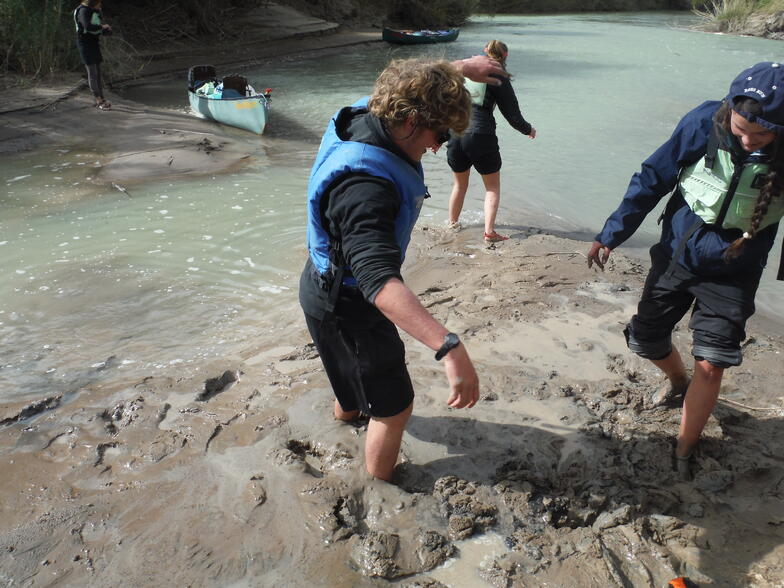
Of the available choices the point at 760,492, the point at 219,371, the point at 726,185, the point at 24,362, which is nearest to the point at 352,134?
the point at 726,185

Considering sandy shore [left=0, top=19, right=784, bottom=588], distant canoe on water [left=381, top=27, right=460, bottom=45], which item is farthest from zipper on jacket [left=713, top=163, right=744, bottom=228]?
distant canoe on water [left=381, top=27, right=460, bottom=45]

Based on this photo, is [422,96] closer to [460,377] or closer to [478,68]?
[460,377]

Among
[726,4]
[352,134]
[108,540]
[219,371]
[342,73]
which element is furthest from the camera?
[726,4]

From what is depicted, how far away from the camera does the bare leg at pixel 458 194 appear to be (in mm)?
6477

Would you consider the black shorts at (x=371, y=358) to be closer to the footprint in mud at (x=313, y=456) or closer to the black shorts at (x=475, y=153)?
the footprint in mud at (x=313, y=456)

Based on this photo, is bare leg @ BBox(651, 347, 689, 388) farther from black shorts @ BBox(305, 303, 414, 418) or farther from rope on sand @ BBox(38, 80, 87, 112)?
rope on sand @ BBox(38, 80, 87, 112)

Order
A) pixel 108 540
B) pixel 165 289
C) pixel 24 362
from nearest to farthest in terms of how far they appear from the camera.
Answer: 1. pixel 108 540
2. pixel 24 362
3. pixel 165 289

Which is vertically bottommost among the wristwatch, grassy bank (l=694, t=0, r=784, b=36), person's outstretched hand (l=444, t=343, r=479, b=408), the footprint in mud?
the footprint in mud

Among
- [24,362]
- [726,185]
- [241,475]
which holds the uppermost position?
[726,185]

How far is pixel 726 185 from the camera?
278cm

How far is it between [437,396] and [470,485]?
31.0 inches

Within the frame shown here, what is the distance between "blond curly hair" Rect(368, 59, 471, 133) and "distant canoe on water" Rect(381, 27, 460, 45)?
945 inches

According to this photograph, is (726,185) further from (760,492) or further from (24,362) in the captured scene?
(24,362)

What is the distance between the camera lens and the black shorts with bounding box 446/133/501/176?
606 centimetres
